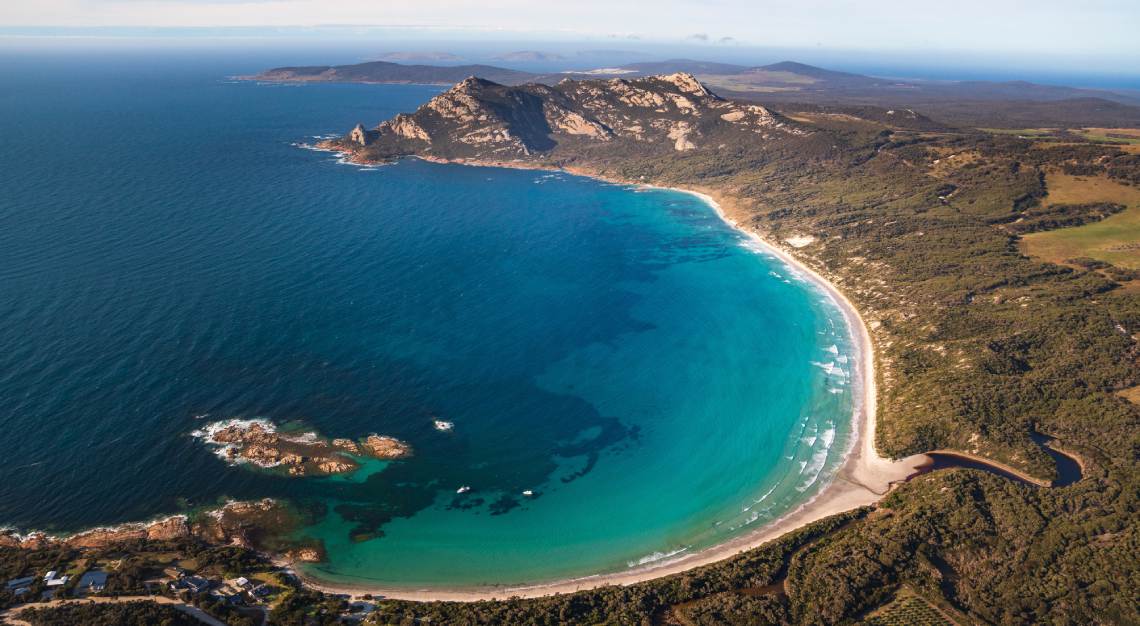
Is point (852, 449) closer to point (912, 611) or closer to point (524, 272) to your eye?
point (912, 611)

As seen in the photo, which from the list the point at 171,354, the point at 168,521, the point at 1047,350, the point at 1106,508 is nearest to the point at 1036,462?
the point at 1106,508

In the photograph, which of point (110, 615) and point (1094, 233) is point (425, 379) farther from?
point (1094, 233)

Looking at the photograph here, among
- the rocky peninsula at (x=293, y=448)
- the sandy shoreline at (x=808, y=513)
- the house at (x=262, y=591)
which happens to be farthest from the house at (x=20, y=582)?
the sandy shoreline at (x=808, y=513)

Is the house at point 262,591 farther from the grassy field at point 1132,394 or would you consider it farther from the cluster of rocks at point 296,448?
the grassy field at point 1132,394

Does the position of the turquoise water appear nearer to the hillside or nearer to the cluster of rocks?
the cluster of rocks

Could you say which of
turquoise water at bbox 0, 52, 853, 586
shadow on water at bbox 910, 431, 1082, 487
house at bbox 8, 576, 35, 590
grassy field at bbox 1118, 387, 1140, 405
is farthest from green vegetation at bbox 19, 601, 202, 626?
grassy field at bbox 1118, 387, 1140, 405

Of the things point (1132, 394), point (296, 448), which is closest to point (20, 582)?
point (296, 448)

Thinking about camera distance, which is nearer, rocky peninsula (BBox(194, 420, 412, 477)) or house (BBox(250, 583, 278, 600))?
house (BBox(250, 583, 278, 600))
